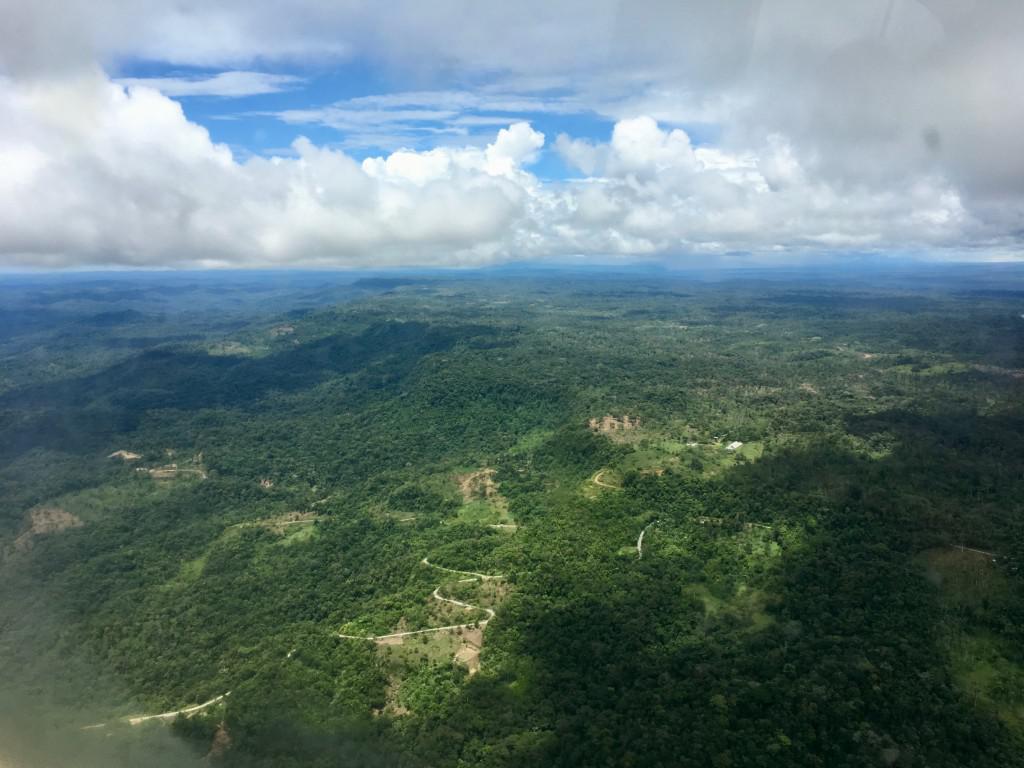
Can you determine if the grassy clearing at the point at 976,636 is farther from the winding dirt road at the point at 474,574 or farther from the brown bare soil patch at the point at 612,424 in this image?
the brown bare soil patch at the point at 612,424

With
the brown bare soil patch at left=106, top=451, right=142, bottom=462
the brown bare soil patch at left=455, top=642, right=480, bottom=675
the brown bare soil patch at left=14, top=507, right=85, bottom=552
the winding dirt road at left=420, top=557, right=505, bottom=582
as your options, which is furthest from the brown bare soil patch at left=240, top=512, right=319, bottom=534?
the brown bare soil patch at left=455, top=642, right=480, bottom=675

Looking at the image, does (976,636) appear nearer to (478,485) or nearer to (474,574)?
(474,574)

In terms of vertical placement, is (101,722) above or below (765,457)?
below

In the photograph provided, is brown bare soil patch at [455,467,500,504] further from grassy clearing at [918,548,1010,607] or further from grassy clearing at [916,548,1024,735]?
grassy clearing at [916,548,1024,735]

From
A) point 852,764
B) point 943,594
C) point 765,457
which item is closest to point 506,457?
point 765,457

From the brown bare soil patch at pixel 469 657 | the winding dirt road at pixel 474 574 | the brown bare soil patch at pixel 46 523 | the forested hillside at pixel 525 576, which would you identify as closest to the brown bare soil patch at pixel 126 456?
the forested hillside at pixel 525 576

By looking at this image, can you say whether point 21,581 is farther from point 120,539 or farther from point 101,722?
point 101,722
